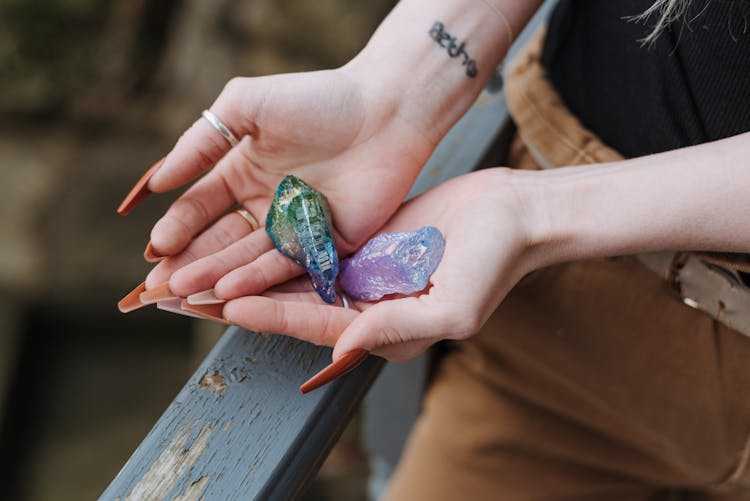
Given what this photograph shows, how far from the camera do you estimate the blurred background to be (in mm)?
3182

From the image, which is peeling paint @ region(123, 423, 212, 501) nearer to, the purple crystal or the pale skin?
the pale skin

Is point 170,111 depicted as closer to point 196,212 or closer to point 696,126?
point 196,212

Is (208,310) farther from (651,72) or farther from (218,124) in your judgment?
(651,72)

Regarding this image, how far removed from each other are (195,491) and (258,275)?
256 mm

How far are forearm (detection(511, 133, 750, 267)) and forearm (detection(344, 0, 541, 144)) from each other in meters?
0.21

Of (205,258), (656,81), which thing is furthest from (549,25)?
(205,258)

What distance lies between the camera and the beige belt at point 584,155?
2.95ft

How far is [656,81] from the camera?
3.10 feet

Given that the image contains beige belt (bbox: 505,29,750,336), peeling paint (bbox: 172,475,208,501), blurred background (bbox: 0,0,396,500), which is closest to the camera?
peeling paint (bbox: 172,475,208,501)

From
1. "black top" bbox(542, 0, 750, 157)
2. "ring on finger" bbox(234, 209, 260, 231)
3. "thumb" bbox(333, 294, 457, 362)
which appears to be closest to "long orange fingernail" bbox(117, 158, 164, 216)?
"ring on finger" bbox(234, 209, 260, 231)

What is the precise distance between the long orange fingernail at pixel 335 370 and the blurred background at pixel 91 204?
7.63ft

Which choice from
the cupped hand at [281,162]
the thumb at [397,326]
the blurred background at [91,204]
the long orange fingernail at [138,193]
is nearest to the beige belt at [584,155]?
the cupped hand at [281,162]

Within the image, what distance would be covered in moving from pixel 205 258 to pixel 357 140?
0.94 ft

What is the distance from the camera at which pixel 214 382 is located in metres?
0.84
